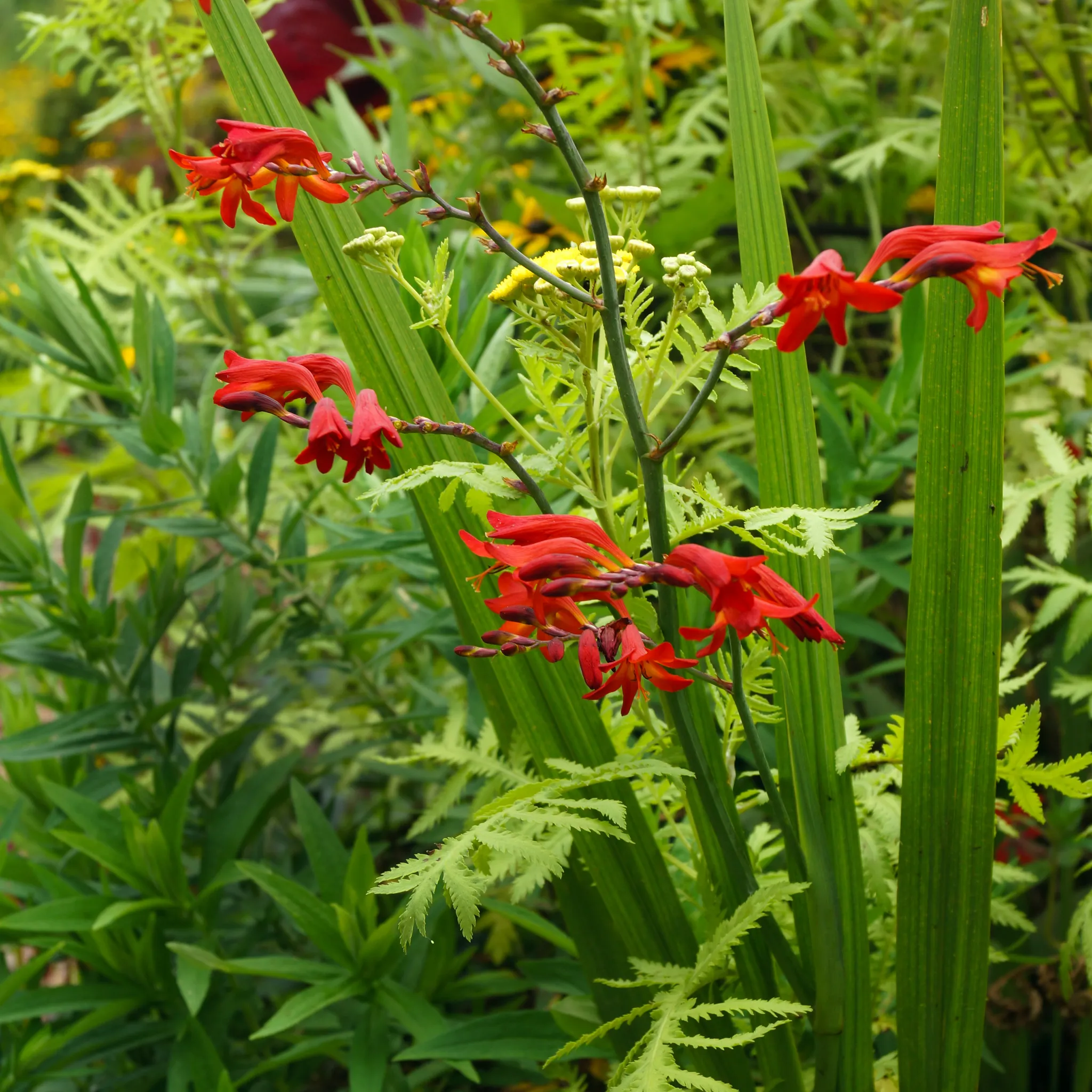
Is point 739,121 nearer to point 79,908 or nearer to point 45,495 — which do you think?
point 79,908

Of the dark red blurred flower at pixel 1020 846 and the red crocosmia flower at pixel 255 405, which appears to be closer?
the red crocosmia flower at pixel 255 405

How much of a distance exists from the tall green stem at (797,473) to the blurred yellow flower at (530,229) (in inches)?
22.0

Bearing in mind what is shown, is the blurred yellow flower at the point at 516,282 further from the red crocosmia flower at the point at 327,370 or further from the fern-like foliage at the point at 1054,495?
the fern-like foliage at the point at 1054,495

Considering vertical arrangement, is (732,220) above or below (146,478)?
above

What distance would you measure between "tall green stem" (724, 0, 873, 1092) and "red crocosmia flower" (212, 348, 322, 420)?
22 cm

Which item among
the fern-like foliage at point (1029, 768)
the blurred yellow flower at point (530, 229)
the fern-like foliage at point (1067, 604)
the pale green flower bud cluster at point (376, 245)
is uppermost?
the pale green flower bud cluster at point (376, 245)

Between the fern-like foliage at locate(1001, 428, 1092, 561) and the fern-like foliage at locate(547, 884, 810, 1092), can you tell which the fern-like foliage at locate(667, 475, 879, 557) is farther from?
the fern-like foliage at locate(1001, 428, 1092, 561)

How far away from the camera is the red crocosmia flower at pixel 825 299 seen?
296 millimetres

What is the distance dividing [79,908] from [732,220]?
876 mm

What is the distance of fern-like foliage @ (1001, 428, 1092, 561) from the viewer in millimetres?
590

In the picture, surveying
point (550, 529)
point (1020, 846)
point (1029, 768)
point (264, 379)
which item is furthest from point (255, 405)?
point (1020, 846)

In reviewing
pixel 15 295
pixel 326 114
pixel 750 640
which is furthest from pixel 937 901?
pixel 326 114

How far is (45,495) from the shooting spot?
3.47 feet

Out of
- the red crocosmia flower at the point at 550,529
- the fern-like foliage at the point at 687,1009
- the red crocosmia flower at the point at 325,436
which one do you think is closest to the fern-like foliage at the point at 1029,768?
the fern-like foliage at the point at 687,1009
